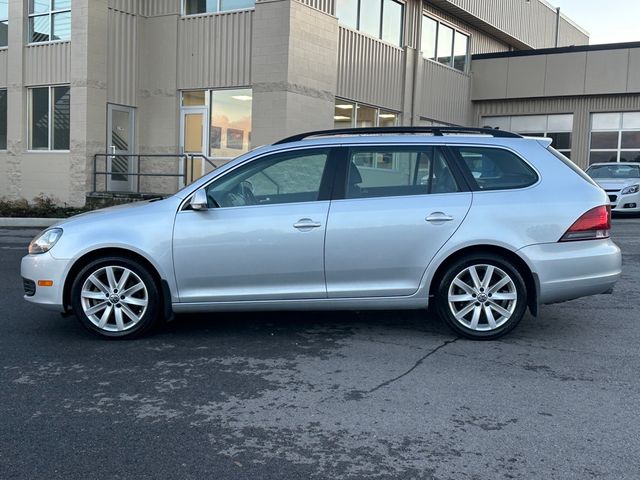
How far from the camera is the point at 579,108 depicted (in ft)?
82.7

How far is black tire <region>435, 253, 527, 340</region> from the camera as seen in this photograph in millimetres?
5543

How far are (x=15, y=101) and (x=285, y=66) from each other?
855cm

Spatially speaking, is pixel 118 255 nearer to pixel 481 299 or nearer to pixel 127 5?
pixel 481 299

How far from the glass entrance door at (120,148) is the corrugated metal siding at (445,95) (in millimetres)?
9854

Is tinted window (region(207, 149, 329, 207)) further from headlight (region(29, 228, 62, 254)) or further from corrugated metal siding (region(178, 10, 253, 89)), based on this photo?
corrugated metal siding (region(178, 10, 253, 89))

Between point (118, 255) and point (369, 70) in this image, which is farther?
point (369, 70)

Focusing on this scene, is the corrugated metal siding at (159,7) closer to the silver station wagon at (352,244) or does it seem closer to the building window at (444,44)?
the building window at (444,44)

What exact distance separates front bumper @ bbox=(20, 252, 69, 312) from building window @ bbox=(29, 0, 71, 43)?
1439 centimetres

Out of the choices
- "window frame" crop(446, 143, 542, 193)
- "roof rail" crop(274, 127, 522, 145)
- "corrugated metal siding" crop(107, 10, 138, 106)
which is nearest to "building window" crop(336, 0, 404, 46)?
"corrugated metal siding" crop(107, 10, 138, 106)

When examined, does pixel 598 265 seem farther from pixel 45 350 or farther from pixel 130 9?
pixel 130 9

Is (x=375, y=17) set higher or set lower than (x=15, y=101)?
higher

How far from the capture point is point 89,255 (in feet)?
18.5

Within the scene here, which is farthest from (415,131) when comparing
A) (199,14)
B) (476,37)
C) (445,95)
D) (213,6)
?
(476,37)

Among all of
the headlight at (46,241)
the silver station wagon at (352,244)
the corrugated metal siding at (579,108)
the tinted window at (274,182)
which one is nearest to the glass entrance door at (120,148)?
the headlight at (46,241)
